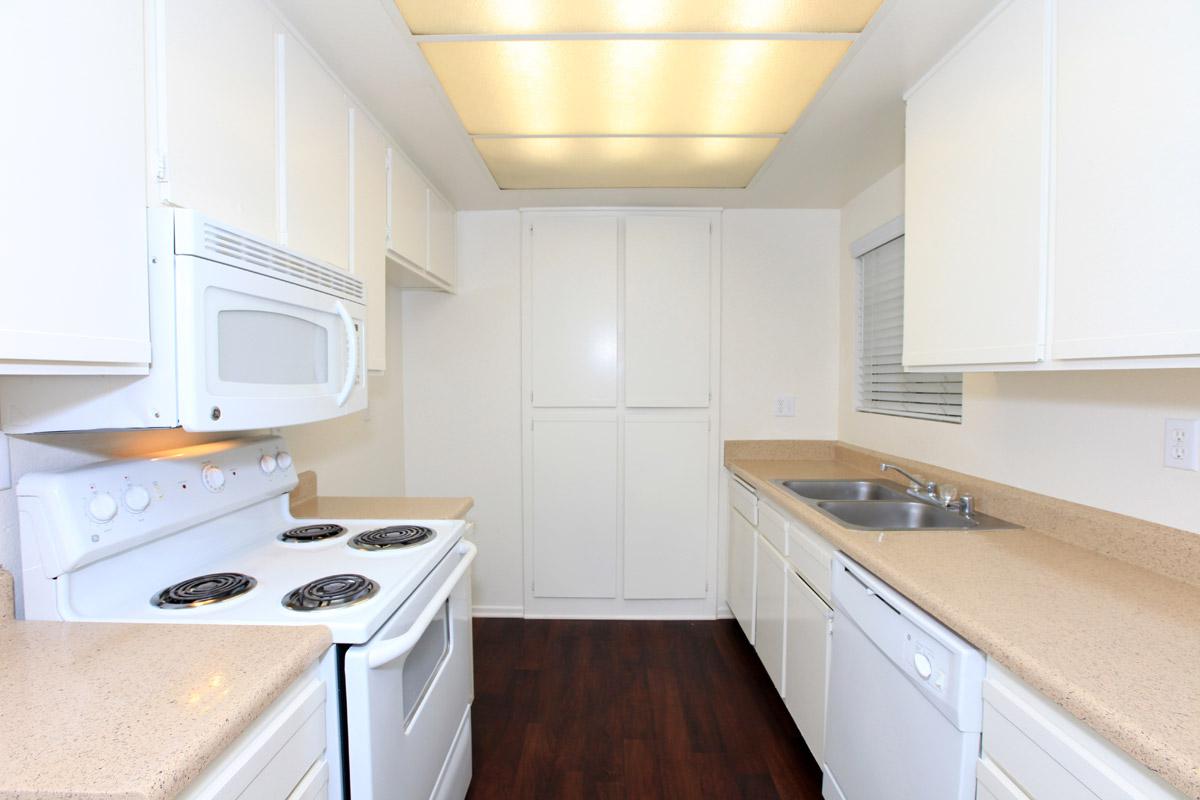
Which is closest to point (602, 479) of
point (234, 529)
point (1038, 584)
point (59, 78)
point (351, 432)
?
point (351, 432)

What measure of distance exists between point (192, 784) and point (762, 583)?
2.05 metres

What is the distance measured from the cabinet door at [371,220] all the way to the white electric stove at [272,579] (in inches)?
21.2

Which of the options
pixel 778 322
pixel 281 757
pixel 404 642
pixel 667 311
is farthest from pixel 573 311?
pixel 281 757

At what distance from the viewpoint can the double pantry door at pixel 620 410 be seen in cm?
291

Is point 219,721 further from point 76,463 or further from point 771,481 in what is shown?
point 771,481

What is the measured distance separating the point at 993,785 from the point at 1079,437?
974 millimetres

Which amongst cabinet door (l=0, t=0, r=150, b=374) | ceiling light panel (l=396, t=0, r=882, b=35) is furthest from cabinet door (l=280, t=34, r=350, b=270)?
cabinet door (l=0, t=0, r=150, b=374)

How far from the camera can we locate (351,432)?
240 centimetres

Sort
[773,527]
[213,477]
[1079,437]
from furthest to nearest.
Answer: [773,527]
[1079,437]
[213,477]

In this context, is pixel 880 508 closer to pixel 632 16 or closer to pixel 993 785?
pixel 993 785

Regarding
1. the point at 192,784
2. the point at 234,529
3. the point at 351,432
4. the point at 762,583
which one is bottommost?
the point at 762,583

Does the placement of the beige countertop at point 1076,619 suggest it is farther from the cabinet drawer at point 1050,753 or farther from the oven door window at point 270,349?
the oven door window at point 270,349

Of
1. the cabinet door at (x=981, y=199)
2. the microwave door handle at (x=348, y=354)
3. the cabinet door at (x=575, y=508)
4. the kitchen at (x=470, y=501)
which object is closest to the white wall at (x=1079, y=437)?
the kitchen at (x=470, y=501)

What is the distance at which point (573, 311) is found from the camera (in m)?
2.92
